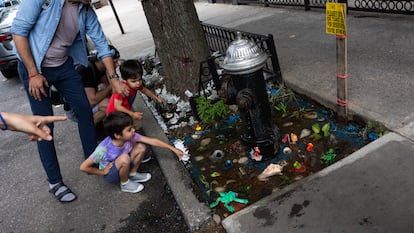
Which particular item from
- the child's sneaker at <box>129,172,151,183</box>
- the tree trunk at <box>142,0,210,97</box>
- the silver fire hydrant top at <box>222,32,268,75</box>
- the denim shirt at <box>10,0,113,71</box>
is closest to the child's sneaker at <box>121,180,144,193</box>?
the child's sneaker at <box>129,172,151,183</box>

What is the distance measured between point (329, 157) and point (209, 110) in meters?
1.48

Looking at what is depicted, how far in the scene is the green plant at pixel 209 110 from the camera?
3914 millimetres

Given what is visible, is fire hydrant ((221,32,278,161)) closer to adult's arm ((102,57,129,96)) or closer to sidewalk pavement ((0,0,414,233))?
sidewalk pavement ((0,0,414,233))

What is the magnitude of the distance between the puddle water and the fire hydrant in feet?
0.47

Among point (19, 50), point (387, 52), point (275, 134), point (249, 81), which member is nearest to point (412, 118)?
point (275, 134)

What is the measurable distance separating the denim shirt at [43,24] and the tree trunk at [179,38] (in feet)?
3.97

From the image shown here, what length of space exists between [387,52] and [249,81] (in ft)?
7.93

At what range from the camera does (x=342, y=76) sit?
10.2 feet

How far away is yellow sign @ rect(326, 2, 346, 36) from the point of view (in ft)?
8.93

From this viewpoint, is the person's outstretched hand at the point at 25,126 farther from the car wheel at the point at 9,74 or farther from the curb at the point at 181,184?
the car wheel at the point at 9,74

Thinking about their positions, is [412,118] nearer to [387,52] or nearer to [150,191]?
[387,52]

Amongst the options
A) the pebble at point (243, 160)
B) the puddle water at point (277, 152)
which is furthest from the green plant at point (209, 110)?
the pebble at point (243, 160)

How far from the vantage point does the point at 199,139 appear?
3742 mm

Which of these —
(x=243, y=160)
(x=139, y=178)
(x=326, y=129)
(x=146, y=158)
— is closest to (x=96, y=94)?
(x=146, y=158)
